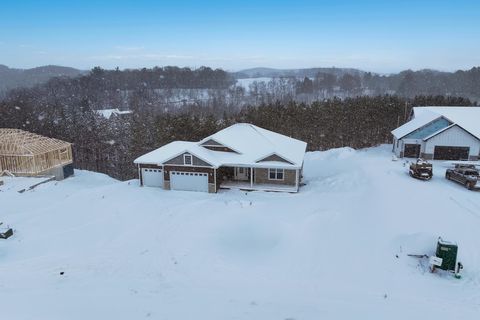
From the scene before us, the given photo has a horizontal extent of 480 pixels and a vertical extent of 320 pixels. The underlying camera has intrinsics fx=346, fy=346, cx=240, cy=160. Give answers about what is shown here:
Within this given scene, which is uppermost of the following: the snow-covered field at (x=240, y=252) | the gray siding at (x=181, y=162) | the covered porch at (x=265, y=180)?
the gray siding at (x=181, y=162)

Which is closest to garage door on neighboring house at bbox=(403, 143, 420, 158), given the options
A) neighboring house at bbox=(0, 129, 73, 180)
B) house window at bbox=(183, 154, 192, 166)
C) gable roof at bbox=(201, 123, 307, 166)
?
gable roof at bbox=(201, 123, 307, 166)

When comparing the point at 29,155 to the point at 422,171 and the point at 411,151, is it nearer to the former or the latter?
the point at 422,171

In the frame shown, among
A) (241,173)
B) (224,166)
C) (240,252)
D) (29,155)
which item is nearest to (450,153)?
(241,173)

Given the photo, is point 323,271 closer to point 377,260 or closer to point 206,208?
point 377,260

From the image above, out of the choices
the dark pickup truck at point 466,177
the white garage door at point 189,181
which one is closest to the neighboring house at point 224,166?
the white garage door at point 189,181

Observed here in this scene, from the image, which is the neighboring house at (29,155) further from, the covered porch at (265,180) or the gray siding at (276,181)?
the gray siding at (276,181)

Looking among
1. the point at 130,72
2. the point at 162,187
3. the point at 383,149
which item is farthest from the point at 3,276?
the point at 130,72
